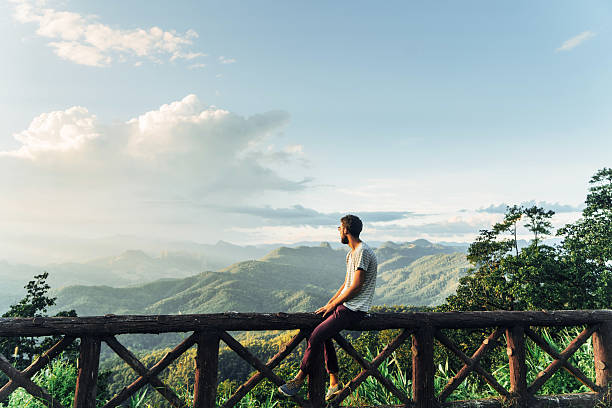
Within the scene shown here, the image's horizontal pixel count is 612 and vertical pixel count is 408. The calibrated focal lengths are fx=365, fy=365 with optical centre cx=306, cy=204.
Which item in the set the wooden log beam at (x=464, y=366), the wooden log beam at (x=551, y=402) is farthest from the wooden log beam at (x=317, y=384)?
the wooden log beam at (x=551, y=402)

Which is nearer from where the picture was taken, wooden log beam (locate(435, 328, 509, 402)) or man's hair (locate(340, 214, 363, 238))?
man's hair (locate(340, 214, 363, 238))

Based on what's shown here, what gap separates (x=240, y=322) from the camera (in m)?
4.35

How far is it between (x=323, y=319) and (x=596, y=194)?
98.0 ft

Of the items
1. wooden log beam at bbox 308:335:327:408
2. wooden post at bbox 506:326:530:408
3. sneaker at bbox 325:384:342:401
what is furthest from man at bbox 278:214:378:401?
wooden post at bbox 506:326:530:408

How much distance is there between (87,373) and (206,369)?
1327mm

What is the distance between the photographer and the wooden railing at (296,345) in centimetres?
405

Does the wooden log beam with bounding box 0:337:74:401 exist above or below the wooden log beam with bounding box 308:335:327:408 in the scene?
above

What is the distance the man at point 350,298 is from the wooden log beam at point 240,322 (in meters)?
0.22

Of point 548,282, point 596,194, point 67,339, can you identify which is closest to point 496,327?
point 67,339

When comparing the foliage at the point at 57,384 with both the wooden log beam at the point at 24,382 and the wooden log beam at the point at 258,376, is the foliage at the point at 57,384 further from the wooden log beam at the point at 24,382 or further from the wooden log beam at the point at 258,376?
the wooden log beam at the point at 258,376

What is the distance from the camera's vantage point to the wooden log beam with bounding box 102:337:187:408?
4043 millimetres

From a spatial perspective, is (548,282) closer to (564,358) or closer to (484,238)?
(484,238)

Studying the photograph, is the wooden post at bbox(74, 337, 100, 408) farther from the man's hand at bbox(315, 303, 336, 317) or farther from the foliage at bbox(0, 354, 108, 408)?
the man's hand at bbox(315, 303, 336, 317)

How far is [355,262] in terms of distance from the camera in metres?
4.30
